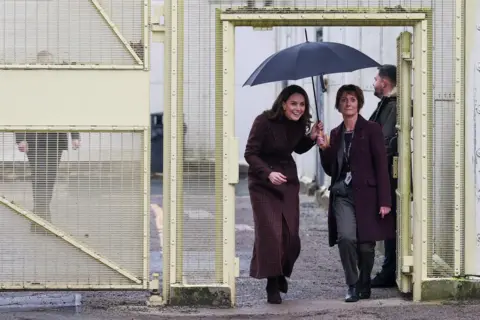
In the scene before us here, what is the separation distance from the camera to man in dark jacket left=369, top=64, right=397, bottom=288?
8.96 metres

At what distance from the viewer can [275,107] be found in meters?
8.36

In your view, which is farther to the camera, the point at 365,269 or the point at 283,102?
the point at 365,269

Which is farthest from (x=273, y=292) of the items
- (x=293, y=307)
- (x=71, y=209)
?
(x=71, y=209)

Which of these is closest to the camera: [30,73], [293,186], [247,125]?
[30,73]

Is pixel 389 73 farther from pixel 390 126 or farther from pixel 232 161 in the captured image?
pixel 232 161

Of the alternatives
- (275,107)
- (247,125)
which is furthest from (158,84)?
(275,107)

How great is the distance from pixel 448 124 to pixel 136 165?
231cm

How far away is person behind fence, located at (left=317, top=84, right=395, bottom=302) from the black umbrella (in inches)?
9.5

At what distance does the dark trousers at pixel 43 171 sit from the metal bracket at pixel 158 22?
1098 millimetres

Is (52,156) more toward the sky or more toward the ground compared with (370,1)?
more toward the ground

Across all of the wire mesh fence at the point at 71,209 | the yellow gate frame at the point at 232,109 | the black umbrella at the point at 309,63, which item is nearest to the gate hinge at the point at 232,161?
the yellow gate frame at the point at 232,109

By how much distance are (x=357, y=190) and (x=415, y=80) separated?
3.05ft

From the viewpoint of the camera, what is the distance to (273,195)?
828 centimetres

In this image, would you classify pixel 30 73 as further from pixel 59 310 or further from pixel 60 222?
pixel 59 310
